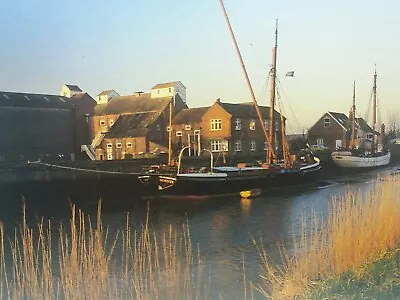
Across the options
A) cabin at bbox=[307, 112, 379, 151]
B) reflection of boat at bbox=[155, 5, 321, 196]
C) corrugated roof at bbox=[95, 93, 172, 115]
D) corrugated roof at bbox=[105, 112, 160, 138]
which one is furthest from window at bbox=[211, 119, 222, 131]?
cabin at bbox=[307, 112, 379, 151]

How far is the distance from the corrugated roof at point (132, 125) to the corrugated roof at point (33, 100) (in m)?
4.67

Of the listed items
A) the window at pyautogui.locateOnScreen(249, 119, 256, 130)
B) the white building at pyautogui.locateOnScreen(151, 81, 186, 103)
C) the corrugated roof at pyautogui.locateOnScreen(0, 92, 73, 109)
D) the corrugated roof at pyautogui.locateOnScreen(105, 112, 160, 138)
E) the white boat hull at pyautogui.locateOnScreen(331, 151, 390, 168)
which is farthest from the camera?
the white building at pyautogui.locateOnScreen(151, 81, 186, 103)

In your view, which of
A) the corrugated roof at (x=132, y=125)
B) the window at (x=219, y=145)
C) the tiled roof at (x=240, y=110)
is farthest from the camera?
the tiled roof at (x=240, y=110)

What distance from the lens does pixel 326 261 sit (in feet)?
25.2

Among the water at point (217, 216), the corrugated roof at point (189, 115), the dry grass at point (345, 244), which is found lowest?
the water at point (217, 216)

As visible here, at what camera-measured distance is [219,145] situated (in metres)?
45.8

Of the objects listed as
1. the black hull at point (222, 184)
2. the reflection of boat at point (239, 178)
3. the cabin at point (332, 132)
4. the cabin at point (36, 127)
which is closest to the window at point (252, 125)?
the reflection of boat at point (239, 178)

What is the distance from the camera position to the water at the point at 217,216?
456 inches

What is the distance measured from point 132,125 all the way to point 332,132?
26543 mm

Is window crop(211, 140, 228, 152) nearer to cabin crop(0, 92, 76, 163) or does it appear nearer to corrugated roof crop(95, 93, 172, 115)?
corrugated roof crop(95, 93, 172, 115)

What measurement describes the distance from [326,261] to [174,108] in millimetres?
43469

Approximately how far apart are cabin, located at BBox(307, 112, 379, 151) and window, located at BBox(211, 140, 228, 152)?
18570mm

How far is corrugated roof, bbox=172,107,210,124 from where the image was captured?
157 ft

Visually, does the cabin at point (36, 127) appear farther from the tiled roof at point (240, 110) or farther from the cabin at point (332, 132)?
the cabin at point (332, 132)
